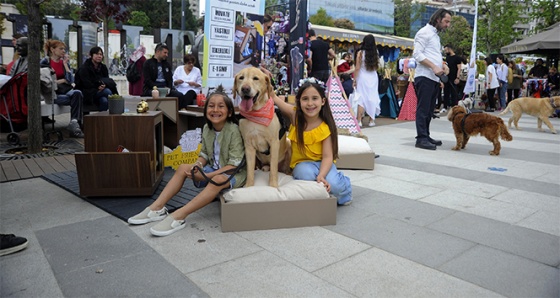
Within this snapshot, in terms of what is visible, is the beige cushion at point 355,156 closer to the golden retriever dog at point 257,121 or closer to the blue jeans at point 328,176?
the blue jeans at point 328,176

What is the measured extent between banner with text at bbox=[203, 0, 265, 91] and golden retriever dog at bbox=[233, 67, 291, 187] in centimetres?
175

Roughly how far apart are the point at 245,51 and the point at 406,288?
4106 millimetres

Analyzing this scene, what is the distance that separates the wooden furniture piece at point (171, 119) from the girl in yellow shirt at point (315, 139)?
2193 millimetres

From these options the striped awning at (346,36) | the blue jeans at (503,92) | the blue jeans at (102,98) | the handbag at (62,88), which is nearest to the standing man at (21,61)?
the handbag at (62,88)

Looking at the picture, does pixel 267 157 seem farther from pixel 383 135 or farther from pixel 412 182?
pixel 383 135

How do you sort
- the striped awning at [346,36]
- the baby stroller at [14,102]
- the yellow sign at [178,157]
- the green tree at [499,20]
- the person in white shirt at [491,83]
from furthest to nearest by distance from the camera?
the green tree at [499,20] < the striped awning at [346,36] < the person in white shirt at [491,83] < the baby stroller at [14,102] < the yellow sign at [178,157]

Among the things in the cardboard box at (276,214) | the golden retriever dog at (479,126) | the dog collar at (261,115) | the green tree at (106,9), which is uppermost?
the green tree at (106,9)

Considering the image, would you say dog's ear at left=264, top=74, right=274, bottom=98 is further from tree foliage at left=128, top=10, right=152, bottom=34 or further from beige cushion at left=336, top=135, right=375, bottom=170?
tree foliage at left=128, top=10, right=152, bottom=34

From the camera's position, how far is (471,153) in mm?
6969

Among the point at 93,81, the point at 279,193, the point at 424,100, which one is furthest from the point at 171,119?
the point at 424,100

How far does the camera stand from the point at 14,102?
7375 millimetres

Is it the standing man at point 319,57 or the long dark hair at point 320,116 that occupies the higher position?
the standing man at point 319,57

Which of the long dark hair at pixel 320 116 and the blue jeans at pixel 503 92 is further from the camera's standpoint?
the blue jeans at pixel 503 92

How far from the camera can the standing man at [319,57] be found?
9.12 meters
